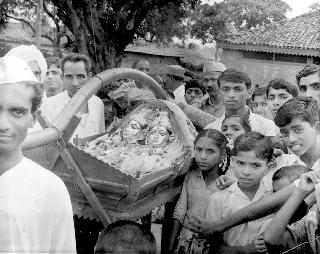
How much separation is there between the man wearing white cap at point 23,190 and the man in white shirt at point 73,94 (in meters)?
2.05

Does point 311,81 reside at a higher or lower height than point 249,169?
higher

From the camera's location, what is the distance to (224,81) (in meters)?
4.07

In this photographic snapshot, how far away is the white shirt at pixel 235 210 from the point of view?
2797 mm

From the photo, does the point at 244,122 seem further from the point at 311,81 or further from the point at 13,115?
the point at 13,115

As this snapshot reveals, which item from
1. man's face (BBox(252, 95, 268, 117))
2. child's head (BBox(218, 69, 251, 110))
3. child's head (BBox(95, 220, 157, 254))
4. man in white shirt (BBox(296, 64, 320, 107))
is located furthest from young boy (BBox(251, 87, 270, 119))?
child's head (BBox(95, 220, 157, 254))

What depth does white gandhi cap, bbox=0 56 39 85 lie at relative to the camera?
167 cm

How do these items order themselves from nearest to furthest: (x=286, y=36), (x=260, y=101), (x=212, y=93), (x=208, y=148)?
(x=208, y=148)
(x=212, y=93)
(x=260, y=101)
(x=286, y=36)

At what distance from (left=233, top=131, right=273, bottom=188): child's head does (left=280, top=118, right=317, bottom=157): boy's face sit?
0.61 ft

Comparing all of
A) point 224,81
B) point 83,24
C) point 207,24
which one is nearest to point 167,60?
point 207,24

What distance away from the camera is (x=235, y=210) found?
9.37ft

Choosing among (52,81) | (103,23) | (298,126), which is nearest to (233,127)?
(298,126)

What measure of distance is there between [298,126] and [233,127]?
682mm

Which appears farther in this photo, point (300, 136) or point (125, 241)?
point (300, 136)

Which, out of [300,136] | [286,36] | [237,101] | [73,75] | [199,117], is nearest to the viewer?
[300,136]
